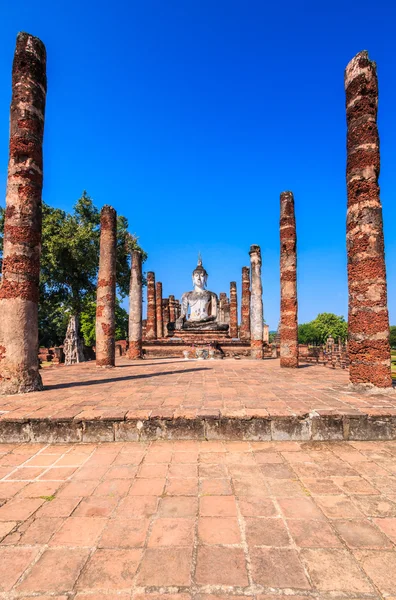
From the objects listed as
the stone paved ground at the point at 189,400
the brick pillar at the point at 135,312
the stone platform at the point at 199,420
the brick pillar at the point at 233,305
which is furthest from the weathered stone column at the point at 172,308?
the stone platform at the point at 199,420

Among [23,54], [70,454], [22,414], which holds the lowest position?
[70,454]

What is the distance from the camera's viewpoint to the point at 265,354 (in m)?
20.3

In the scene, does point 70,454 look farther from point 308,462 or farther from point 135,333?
point 135,333

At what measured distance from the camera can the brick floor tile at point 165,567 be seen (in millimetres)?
1857

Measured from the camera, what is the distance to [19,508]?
2703 millimetres

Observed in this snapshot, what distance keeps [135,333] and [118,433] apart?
41.1ft

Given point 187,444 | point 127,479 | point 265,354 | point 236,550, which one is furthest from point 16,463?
point 265,354

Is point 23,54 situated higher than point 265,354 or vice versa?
point 23,54

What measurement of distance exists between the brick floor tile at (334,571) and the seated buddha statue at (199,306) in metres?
22.9

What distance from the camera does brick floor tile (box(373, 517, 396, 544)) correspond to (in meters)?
2.29

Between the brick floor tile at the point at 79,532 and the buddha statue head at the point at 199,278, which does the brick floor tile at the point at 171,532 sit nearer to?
the brick floor tile at the point at 79,532

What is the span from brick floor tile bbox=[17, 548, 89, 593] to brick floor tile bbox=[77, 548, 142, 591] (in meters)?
0.06

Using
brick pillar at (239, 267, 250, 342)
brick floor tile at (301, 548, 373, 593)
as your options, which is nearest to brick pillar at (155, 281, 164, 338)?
brick pillar at (239, 267, 250, 342)

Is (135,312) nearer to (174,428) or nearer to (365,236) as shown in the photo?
(365,236)
